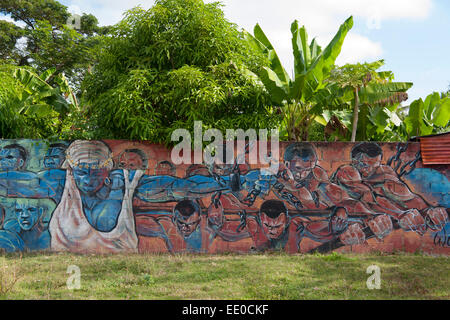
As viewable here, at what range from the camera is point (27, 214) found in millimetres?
6578

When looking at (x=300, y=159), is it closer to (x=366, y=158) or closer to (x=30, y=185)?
(x=366, y=158)

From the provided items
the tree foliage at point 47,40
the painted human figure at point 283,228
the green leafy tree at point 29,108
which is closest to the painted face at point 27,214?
the green leafy tree at point 29,108

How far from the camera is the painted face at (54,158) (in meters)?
6.67

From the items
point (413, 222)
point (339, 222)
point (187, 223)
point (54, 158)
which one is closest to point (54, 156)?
point (54, 158)

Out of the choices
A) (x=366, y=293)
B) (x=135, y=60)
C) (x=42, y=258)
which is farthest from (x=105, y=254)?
(x=366, y=293)

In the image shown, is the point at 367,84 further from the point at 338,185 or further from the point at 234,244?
the point at 234,244

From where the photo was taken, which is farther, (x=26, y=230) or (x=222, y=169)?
(x=222, y=169)

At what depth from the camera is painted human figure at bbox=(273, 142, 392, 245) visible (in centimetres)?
670

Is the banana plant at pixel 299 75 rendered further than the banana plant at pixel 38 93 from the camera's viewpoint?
No

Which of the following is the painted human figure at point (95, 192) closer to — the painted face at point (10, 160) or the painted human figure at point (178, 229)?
the painted face at point (10, 160)

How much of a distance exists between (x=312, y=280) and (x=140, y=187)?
135 inches

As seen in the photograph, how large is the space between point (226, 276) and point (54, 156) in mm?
3907

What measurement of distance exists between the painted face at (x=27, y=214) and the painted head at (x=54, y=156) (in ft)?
2.57

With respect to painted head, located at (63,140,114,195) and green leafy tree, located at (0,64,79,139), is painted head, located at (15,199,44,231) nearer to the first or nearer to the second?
painted head, located at (63,140,114,195)
